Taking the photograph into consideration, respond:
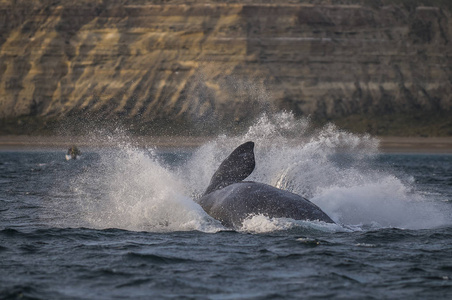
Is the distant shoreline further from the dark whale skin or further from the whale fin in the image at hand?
the dark whale skin

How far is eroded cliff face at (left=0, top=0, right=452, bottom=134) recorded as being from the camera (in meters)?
99.4

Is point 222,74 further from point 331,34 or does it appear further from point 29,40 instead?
point 29,40

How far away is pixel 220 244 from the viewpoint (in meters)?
13.8

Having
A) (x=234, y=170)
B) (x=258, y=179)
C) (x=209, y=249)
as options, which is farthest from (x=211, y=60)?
(x=209, y=249)

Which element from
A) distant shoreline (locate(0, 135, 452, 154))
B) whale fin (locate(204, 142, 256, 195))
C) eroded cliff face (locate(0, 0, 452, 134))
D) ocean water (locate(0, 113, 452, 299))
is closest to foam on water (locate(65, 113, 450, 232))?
ocean water (locate(0, 113, 452, 299))

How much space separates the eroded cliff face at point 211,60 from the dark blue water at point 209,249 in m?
77.5

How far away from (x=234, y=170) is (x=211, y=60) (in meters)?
83.9

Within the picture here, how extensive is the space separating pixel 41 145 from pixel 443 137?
50772 mm

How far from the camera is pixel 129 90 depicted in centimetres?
9906

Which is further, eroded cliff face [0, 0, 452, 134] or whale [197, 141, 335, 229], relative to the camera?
eroded cliff face [0, 0, 452, 134]

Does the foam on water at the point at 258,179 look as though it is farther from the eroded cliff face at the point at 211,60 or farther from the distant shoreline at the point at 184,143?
the eroded cliff face at the point at 211,60

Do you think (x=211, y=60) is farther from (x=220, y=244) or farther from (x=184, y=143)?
(x=220, y=244)

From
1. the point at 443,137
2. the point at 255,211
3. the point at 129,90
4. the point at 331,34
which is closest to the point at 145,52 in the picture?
the point at 129,90

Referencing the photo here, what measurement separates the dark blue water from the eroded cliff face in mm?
77545
